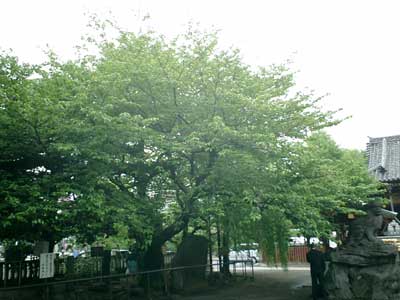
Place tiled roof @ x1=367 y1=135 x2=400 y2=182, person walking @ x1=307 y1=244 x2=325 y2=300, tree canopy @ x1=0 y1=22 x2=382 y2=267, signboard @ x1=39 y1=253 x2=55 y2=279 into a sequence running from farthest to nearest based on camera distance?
tiled roof @ x1=367 y1=135 x2=400 y2=182 → person walking @ x1=307 y1=244 x2=325 y2=300 → signboard @ x1=39 y1=253 x2=55 y2=279 → tree canopy @ x1=0 y1=22 x2=382 y2=267

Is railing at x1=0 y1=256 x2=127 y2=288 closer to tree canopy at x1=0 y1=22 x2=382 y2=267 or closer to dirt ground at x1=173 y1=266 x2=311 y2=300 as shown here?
tree canopy at x1=0 y1=22 x2=382 y2=267

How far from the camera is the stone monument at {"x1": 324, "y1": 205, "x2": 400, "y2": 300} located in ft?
42.8

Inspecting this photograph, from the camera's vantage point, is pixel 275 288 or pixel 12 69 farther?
pixel 275 288

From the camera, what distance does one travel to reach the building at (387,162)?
67.5ft

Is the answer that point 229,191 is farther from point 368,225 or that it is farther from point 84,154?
point 368,225

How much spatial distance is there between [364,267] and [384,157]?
38.4 ft

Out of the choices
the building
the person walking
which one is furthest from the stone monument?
the building

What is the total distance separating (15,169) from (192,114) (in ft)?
19.3

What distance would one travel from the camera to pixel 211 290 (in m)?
17.5

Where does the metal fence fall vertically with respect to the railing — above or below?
below

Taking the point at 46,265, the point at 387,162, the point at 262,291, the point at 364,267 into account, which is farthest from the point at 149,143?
the point at 387,162

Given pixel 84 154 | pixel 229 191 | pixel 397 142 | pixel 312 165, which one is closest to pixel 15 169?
pixel 84 154

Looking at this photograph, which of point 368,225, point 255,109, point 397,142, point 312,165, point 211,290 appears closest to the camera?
point 255,109

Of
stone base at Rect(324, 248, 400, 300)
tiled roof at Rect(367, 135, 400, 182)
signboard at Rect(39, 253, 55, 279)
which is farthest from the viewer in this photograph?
tiled roof at Rect(367, 135, 400, 182)
